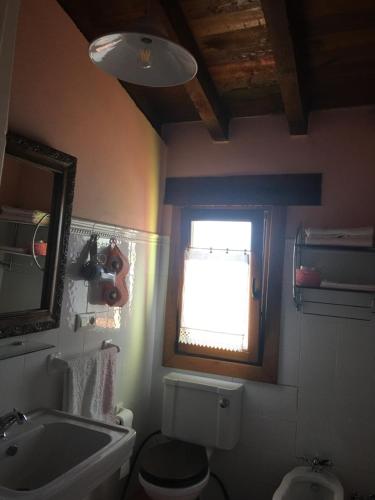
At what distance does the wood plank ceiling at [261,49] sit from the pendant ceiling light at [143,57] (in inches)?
14.5

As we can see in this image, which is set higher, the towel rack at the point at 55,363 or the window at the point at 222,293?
the window at the point at 222,293

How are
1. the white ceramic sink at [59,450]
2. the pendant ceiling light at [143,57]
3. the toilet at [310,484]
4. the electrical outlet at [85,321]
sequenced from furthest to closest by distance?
the toilet at [310,484] < the electrical outlet at [85,321] < the white ceramic sink at [59,450] < the pendant ceiling light at [143,57]

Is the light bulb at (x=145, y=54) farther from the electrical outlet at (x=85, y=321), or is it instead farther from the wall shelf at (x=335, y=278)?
the wall shelf at (x=335, y=278)

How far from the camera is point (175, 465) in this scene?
213 cm

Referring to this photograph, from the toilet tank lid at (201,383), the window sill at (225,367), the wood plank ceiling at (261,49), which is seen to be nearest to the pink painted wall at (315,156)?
the wood plank ceiling at (261,49)

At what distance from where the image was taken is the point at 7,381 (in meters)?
1.59

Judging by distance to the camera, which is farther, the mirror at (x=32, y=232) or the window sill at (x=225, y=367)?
the window sill at (x=225, y=367)

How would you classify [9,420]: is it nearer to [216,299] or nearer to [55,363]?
[55,363]

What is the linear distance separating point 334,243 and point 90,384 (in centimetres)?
149

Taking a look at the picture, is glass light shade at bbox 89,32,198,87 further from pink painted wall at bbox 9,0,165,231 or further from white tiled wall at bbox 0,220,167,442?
white tiled wall at bbox 0,220,167,442

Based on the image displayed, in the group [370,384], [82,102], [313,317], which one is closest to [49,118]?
[82,102]

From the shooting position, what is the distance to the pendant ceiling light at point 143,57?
1194 mm

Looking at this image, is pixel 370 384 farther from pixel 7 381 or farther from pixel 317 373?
pixel 7 381

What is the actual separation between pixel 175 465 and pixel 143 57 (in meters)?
2.00
